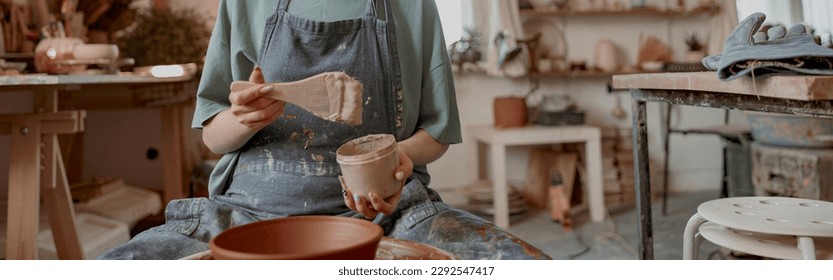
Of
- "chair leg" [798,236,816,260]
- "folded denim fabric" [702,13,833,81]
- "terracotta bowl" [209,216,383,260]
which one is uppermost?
"folded denim fabric" [702,13,833,81]

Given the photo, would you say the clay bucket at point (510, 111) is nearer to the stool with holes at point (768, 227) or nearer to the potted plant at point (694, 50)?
the potted plant at point (694, 50)

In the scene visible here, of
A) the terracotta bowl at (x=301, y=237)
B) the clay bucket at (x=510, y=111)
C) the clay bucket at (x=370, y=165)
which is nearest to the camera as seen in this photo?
the terracotta bowl at (x=301, y=237)

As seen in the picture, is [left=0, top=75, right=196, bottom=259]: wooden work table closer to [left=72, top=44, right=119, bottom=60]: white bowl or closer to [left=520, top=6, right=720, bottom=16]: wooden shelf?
[left=72, top=44, right=119, bottom=60]: white bowl

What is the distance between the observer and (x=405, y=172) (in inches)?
36.5

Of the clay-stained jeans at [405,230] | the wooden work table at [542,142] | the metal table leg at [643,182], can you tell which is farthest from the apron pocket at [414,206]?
the wooden work table at [542,142]

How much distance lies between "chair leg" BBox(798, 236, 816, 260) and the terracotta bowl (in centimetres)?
78

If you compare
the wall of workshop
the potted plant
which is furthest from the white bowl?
the potted plant

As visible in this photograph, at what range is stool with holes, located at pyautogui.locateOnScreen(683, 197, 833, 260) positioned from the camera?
1.15m

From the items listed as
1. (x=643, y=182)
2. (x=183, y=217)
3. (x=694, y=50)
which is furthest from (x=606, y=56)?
(x=183, y=217)

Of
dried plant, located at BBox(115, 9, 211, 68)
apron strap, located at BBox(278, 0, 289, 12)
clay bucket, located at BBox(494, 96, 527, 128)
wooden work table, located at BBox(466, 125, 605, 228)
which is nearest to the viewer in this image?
apron strap, located at BBox(278, 0, 289, 12)

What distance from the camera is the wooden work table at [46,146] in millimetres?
2041

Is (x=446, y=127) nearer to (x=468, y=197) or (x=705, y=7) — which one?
(x=468, y=197)

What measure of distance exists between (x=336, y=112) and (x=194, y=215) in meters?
0.34

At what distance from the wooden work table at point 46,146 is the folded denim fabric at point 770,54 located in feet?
5.59
